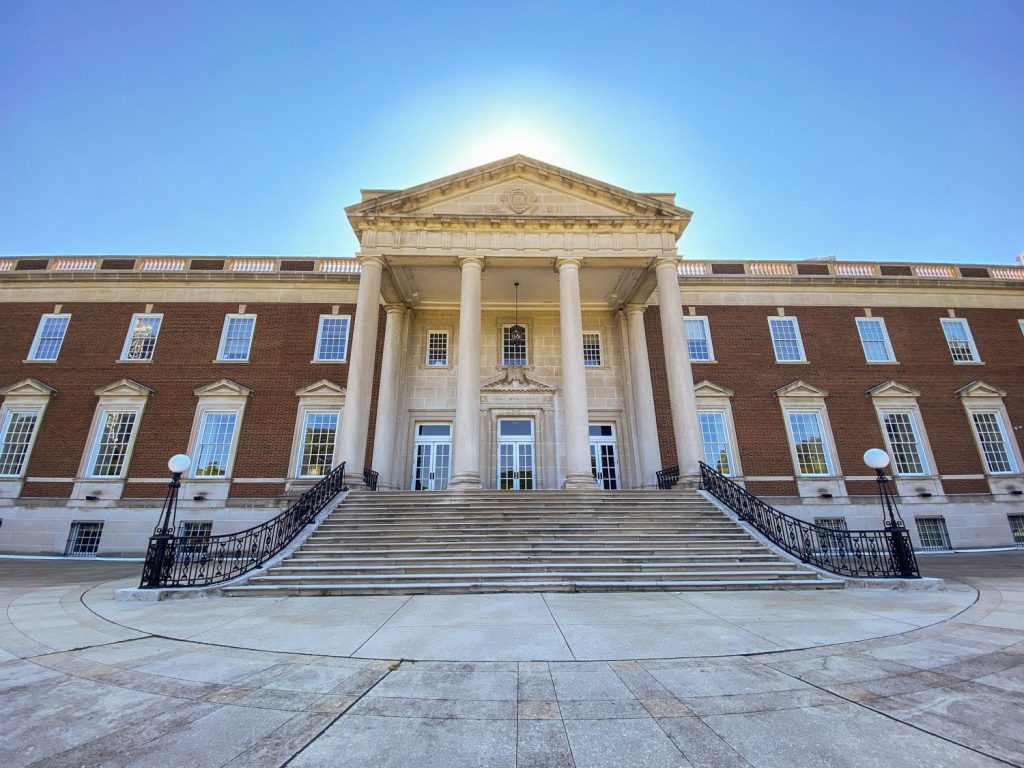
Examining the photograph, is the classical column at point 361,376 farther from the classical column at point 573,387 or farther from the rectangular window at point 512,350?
the classical column at point 573,387

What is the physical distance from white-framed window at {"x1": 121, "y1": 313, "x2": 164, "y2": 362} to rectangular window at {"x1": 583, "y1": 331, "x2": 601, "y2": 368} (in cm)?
1988

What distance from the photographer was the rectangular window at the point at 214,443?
18.7m

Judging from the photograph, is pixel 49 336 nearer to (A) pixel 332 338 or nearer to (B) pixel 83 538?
(B) pixel 83 538

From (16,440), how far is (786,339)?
113ft

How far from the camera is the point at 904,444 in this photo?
19844 mm

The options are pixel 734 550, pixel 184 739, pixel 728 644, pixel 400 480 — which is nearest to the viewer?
pixel 184 739

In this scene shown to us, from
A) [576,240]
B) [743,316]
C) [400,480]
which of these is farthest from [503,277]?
[743,316]

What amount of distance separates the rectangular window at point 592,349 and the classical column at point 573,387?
488cm

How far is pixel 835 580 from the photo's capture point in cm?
931

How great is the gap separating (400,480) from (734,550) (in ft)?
42.7

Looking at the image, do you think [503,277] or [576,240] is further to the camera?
[503,277]

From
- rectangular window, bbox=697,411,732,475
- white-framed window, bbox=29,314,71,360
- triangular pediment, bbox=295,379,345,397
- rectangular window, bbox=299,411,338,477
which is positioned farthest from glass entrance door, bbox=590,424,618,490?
white-framed window, bbox=29,314,71,360

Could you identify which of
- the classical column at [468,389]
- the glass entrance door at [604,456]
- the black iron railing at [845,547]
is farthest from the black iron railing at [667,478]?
the classical column at [468,389]

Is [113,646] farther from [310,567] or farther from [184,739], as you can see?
[310,567]
